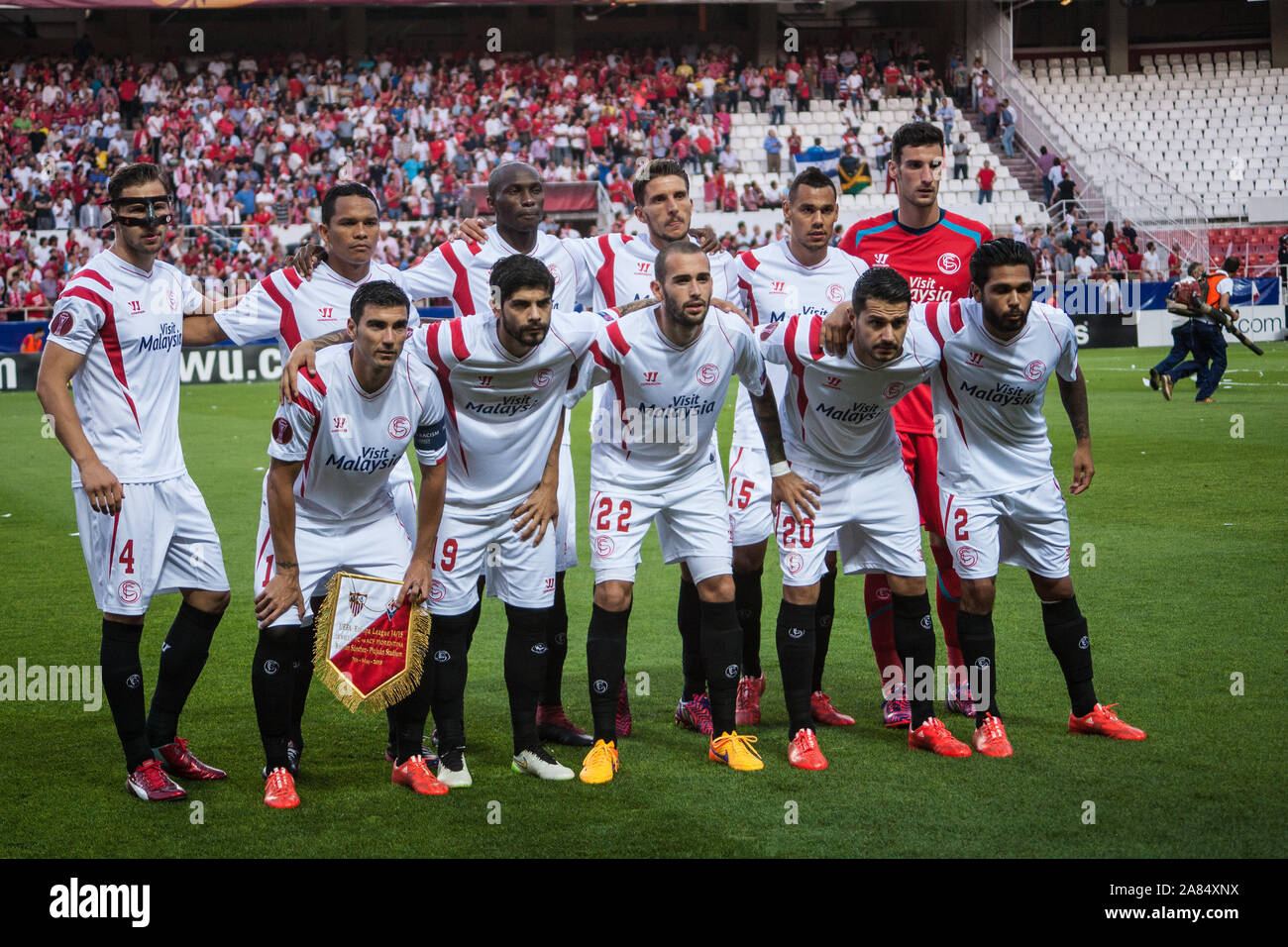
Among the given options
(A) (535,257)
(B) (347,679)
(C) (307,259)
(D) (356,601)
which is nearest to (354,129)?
(A) (535,257)

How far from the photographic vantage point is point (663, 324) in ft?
18.0

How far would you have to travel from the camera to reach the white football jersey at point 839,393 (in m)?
5.55

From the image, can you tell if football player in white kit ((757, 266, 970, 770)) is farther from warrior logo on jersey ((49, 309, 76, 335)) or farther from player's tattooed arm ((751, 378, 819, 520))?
warrior logo on jersey ((49, 309, 76, 335))

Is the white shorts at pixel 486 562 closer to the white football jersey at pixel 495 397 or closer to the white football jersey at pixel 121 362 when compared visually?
the white football jersey at pixel 495 397

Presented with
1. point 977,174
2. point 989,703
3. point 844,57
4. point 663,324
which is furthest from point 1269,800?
point 844,57

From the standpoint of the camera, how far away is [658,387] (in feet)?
18.2

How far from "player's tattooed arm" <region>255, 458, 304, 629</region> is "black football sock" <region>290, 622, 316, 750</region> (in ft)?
1.00

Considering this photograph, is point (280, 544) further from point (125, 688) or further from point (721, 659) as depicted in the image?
point (721, 659)

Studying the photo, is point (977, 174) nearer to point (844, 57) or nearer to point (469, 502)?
point (844, 57)

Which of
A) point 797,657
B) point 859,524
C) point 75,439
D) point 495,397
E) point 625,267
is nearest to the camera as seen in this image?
point 75,439

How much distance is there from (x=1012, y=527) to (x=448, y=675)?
246 cm

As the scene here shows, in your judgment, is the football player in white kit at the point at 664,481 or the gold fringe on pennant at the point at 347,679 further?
the football player in white kit at the point at 664,481

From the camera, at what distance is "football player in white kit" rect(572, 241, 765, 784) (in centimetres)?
549

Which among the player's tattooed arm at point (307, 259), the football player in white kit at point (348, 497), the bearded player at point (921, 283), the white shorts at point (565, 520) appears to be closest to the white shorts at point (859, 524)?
the bearded player at point (921, 283)
